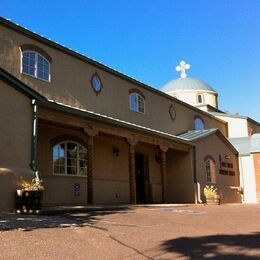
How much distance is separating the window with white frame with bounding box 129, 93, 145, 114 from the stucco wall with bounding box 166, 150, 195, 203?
3.42 meters

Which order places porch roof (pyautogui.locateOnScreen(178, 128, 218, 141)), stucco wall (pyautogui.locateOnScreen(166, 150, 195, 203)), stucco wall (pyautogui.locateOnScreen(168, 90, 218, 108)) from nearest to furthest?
stucco wall (pyautogui.locateOnScreen(166, 150, 195, 203)) < porch roof (pyautogui.locateOnScreen(178, 128, 218, 141)) < stucco wall (pyautogui.locateOnScreen(168, 90, 218, 108))

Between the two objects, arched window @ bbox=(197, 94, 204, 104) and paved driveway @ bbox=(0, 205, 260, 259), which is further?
arched window @ bbox=(197, 94, 204, 104)

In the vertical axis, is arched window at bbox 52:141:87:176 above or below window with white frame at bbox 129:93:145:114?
below

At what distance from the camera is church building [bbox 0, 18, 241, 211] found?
13586 mm

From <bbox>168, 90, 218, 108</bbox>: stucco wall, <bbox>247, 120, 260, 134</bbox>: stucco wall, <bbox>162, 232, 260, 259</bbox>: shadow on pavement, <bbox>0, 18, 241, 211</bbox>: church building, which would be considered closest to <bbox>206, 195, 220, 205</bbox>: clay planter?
<bbox>0, 18, 241, 211</bbox>: church building

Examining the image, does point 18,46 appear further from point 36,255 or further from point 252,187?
point 252,187

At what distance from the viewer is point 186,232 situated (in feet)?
31.5

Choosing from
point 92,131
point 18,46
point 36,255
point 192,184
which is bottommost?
point 36,255

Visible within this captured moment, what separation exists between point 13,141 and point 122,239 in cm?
622

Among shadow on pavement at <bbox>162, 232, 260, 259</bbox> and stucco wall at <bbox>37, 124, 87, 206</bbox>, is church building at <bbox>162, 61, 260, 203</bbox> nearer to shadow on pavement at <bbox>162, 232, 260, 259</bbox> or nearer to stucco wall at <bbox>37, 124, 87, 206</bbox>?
stucco wall at <bbox>37, 124, 87, 206</bbox>

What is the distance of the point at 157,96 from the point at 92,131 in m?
8.97

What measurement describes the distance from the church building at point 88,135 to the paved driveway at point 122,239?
3439 mm

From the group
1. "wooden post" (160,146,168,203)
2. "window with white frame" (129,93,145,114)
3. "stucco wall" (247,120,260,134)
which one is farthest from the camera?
"stucco wall" (247,120,260,134)

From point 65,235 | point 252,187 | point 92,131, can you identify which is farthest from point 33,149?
point 252,187
